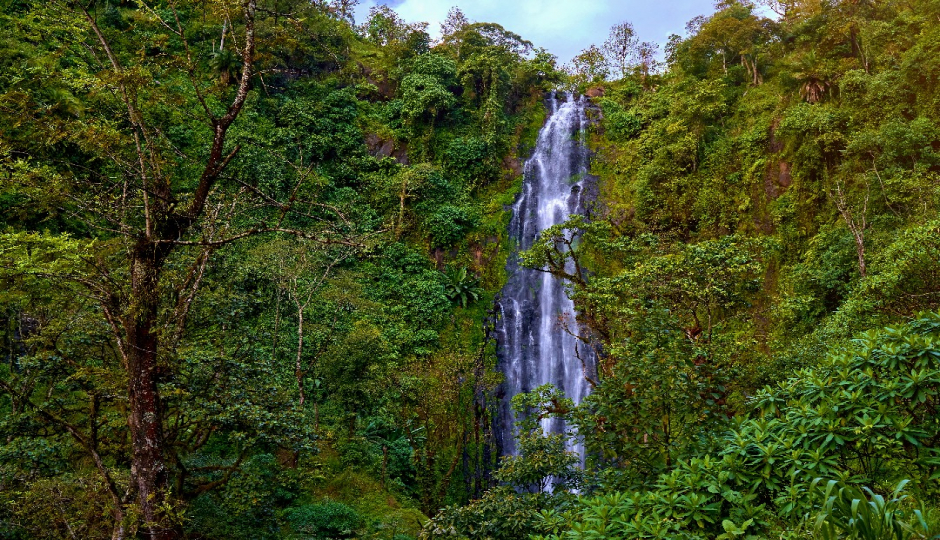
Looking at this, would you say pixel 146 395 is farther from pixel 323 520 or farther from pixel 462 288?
pixel 462 288

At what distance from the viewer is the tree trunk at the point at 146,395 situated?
4270 millimetres

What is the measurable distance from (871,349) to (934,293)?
21.5 feet

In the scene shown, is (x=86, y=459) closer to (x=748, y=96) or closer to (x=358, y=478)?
(x=358, y=478)

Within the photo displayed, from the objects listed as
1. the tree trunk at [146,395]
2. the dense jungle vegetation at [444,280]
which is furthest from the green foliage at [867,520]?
the tree trunk at [146,395]

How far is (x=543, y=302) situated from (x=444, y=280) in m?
4.23

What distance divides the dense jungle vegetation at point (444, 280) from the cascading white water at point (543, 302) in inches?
28.7

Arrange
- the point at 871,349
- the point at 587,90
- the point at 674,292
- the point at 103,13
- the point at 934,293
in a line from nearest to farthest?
the point at 871,349, the point at 934,293, the point at 674,292, the point at 103,13, the point at 587,90

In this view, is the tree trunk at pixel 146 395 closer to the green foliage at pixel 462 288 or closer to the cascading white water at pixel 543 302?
the cascading white water at pixel 543 302

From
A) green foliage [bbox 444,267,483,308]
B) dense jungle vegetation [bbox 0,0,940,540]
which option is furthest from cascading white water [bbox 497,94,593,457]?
green foliage [bbox 444,267,483,308]

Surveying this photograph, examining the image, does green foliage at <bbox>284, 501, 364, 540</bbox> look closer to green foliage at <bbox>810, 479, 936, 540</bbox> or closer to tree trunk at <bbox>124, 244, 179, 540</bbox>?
tree trunk at <bbox>124, 244, 179, 540</bbox>

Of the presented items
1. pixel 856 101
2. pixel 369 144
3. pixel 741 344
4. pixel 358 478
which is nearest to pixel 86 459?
pixel 358 478

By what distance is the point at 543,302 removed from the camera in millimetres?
20688

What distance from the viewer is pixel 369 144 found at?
24.4 metres

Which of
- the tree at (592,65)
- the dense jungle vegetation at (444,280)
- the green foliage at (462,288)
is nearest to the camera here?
the dense jungle vegetation at (444,280)
